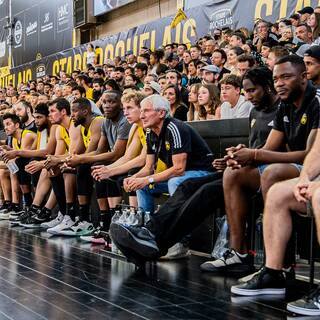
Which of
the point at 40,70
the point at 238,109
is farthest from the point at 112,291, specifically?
the point at 40,70

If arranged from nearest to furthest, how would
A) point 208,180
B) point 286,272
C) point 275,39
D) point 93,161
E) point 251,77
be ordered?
1. point 286,272
2. point 251,77
3. point 208,180
4. point 93,161
5. point 275,39

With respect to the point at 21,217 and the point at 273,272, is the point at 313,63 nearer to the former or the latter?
the point at 273,272

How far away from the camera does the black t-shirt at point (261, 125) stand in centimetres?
421

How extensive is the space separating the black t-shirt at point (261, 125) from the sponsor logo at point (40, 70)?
1485 centimetres

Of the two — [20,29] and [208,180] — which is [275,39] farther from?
[20,29]

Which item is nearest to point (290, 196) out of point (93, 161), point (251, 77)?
point (251, 77)

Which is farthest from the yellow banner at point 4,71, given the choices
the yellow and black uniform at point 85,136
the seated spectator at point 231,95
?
the seated spectator at point 231,95

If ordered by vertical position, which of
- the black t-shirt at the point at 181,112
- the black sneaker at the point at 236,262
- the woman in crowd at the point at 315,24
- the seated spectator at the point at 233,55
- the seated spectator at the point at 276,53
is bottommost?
the black sneaker at the point at 236,262

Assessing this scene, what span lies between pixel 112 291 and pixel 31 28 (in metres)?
17.8

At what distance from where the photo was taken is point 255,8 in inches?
401

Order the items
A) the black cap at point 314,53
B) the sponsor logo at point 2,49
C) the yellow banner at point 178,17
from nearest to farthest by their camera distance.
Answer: the black cap at point 314,53
the yellow banner at point 178,17
the sponsor logo at point 2,49

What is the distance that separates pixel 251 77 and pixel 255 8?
6.29 metres

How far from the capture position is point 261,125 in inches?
167

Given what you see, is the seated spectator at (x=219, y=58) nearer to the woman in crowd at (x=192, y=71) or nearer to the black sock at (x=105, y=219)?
the woman in crowd at (x=192, y=71)
